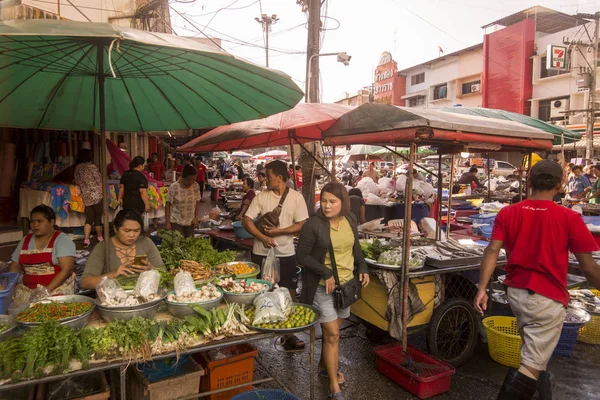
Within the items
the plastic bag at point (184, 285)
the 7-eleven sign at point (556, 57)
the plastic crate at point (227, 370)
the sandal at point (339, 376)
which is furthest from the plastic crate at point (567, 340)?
the 7-eleven sign at point (556, 57)

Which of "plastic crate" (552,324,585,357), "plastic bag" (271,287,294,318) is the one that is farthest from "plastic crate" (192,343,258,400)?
"plastic crate" (552,324,585,357)

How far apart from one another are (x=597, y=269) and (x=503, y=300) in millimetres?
2317

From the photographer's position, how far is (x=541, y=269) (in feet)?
10.1

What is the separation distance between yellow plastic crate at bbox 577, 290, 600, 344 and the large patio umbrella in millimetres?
4439

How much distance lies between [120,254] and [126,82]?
60.2 inches

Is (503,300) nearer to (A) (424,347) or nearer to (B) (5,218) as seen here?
(A) (424,347)

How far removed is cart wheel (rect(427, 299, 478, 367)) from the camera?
14.1ft

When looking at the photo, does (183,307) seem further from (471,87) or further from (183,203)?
(471,87)

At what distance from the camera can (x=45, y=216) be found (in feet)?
12.0

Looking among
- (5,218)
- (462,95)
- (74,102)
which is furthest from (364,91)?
(74,102)

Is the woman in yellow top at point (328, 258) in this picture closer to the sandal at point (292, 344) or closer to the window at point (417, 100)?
the sandal at point (292, 344)

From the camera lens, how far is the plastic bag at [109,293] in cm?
284

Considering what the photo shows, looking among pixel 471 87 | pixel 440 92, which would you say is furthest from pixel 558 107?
pixel 440 92

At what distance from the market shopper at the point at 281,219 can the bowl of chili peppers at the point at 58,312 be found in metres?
1.91
